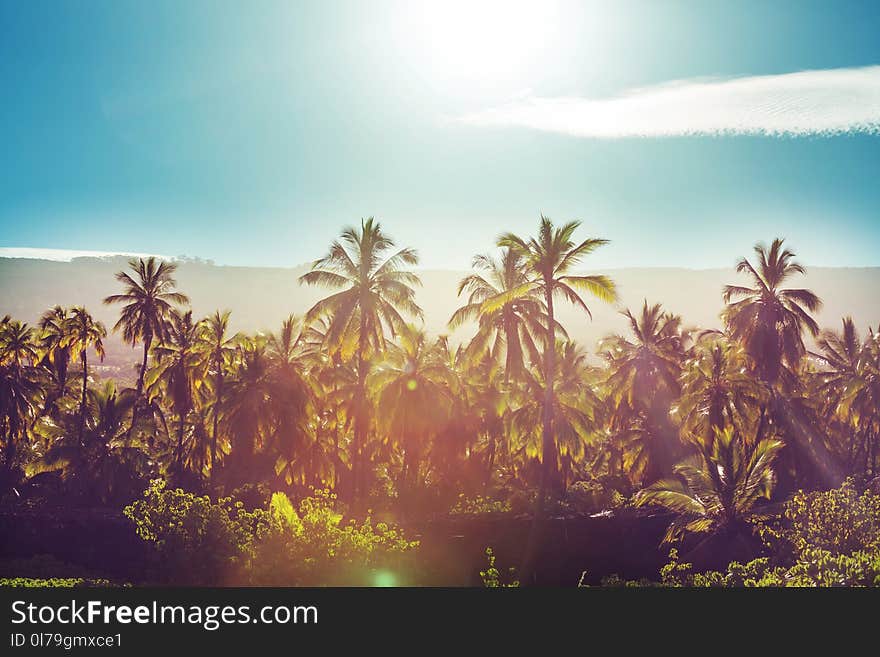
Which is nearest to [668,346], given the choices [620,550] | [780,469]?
[780,469]

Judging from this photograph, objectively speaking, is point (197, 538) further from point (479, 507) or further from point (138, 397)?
point (138, 397)

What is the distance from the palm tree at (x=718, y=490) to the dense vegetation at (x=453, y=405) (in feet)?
0.27

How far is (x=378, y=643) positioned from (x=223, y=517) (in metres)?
8.93

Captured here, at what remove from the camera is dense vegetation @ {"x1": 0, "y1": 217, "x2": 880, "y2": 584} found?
27.8 meters

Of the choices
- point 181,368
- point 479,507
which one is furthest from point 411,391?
point 181,368

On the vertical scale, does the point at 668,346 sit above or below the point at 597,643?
above

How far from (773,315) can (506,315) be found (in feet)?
50.8

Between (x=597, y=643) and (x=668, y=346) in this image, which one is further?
(x=668, y=346)

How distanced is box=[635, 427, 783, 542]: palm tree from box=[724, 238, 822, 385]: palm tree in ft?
26.9

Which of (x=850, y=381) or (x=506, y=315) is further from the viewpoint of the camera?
(x=850, y=381)

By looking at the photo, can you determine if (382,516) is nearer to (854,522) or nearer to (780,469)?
(854,522)

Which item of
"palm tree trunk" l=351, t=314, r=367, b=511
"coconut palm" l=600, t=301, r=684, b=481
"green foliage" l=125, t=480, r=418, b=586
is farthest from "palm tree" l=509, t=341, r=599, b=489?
"green foliage" l=125, t=480, r=418, b=586

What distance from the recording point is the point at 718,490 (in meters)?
24.8

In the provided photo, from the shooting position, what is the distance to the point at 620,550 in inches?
1037
